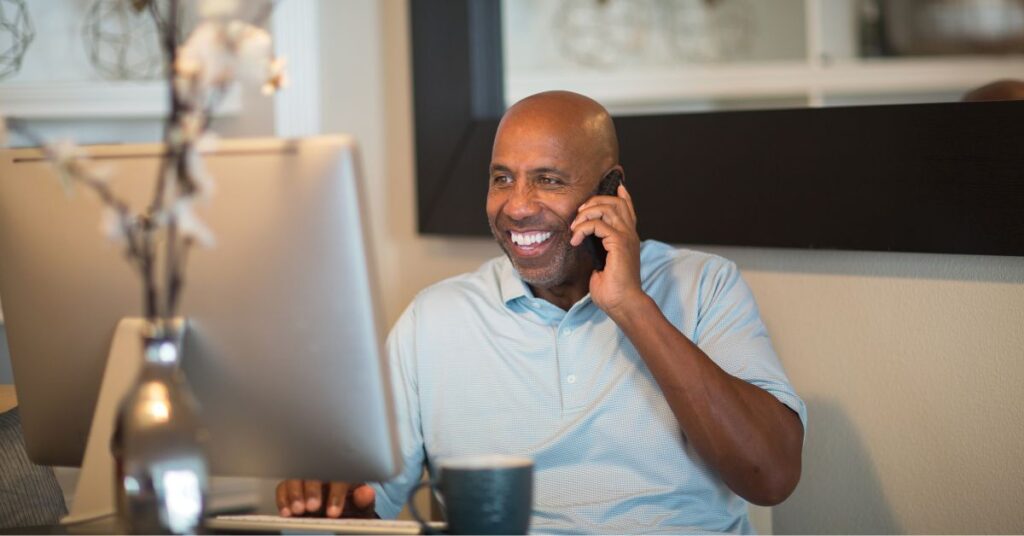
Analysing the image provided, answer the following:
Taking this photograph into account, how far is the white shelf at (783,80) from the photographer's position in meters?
2.35

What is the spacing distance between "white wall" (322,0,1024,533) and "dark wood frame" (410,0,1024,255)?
0.08 metres

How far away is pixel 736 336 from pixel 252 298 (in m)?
0.82

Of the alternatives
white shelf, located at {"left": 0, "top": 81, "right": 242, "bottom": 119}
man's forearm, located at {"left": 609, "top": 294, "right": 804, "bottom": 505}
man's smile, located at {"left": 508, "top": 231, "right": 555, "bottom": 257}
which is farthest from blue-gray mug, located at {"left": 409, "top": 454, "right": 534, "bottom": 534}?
white shelf, located at {"left": 0, "top": 81, "right": 242, "bottom": 119}

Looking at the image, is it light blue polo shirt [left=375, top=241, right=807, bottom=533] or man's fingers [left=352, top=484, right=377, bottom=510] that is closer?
man's fingers [left=352, top=484, right=377, bottom=510]

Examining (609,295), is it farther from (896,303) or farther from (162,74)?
(162,74)

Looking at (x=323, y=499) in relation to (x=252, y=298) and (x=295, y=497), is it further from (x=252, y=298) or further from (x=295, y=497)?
(x=252, y=298)

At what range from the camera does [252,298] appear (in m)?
1.22

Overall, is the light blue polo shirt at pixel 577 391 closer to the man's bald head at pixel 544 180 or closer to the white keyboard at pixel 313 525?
the man's bald head at pixel 544 180

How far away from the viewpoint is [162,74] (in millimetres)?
3119

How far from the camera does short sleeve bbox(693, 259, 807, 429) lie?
1.72 meters

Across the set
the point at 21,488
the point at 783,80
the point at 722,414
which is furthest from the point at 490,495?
the point at 783,80

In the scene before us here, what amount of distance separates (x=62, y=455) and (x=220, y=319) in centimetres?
31

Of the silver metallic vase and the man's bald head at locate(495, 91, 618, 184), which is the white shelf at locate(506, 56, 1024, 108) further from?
the silver metallic vase

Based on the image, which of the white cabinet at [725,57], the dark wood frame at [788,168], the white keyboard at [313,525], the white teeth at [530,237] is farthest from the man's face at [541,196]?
the white keyboard at [313,525]
